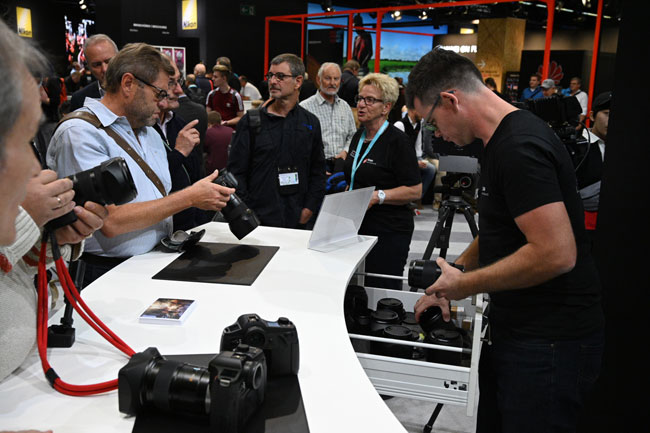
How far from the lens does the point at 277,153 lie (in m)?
3.26

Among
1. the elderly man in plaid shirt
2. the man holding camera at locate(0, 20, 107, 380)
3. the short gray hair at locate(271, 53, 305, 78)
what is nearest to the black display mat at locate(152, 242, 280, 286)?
the man holding camera at locate(0, 20, 107, 380)

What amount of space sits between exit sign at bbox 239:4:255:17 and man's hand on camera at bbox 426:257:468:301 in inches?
487

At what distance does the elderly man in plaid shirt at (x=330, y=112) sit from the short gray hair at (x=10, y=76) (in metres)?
3.89

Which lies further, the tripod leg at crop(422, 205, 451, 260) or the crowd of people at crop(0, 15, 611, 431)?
the tripod leg at crop(422, 205, 451, 260)

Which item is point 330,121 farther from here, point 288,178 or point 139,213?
A: point 139,213

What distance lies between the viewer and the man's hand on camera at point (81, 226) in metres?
1.42

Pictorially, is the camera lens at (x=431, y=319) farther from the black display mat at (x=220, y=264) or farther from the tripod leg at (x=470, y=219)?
the tripod leg at (x=470, y=219)

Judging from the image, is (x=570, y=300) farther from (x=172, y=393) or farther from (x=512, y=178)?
(x=172, y=393)

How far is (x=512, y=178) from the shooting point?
1.50 meters

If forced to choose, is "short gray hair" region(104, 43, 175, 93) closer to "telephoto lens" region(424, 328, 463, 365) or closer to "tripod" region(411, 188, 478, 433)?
"telephoto lens" region(424, 328, 463, 365)

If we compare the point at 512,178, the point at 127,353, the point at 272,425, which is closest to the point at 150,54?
the point at 127,353

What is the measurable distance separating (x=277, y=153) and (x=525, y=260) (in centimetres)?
200

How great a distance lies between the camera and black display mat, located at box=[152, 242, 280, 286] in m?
1.96

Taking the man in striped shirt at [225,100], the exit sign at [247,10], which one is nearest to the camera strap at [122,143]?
the man in striped shirt at [225,100]
